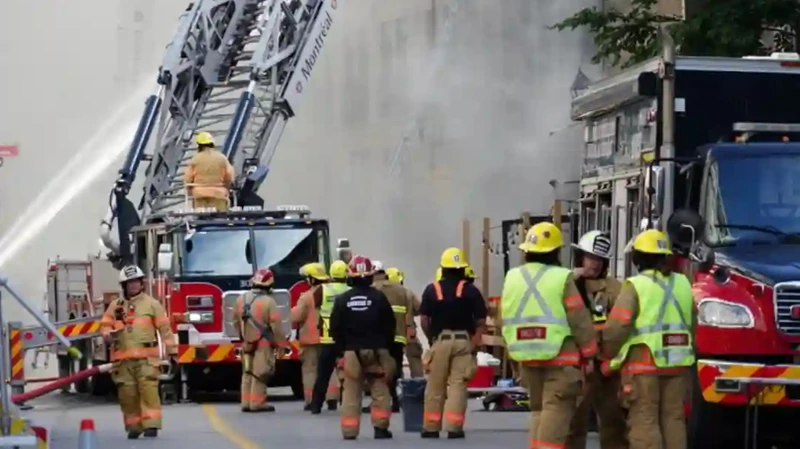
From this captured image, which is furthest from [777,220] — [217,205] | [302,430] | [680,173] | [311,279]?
[217,205]

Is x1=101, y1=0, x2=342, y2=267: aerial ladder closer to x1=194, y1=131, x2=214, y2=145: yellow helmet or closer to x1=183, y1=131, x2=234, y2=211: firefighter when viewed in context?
x1=183, y1=131, x2=234, y2=211: firefighter

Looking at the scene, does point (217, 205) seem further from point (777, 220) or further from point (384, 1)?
point (384, 1)

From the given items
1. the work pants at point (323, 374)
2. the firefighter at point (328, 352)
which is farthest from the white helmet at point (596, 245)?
the work pants at point (323, 374)

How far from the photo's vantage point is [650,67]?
47.8ft

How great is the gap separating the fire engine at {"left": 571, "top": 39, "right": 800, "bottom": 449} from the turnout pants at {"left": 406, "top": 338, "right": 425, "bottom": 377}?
A: 5262 mm

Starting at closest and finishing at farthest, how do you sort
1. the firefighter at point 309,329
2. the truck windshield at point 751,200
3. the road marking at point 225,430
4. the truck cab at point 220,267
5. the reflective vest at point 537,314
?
the reflective vest at point 537,314, the truck windshield at point 751,200, the road marking at point 225,430, the firefighter at point 309,329, the truck cab at point 220,267

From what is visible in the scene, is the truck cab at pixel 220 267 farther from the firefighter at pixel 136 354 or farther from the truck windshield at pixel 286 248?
the firefighter at pixel 136 354

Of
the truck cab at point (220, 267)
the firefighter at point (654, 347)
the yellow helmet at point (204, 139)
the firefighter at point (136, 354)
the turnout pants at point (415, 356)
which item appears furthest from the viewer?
the yellow helmet at point (204, 139)

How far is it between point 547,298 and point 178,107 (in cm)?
1389

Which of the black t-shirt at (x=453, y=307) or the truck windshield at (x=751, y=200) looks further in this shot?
the black t-shirt at (x=453, y=307)

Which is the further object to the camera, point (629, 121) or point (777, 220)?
point (629, 121)

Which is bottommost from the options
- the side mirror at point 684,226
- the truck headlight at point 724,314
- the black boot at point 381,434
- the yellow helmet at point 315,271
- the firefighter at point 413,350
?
the black boot at point 381,434

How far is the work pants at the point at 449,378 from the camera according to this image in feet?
50.8

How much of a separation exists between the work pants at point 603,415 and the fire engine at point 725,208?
812mm
